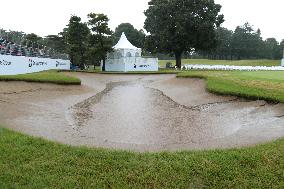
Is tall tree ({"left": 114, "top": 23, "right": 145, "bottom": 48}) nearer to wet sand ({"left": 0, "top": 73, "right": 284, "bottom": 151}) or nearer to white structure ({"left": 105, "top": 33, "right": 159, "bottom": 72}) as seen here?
white structure ({"left": 105, "top": 33, "right": 159, "bottom": 72})

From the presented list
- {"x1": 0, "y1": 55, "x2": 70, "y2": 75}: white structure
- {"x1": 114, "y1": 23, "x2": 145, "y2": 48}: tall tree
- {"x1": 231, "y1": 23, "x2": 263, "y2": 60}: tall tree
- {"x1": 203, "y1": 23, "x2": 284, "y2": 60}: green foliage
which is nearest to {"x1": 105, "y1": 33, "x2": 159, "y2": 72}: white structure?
{"x1": 0, "y1": 55, "x2": 70, "y2": 75}: white structure

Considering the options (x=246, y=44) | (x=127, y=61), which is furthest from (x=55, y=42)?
(x=246, y=44)

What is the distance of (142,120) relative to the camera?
40.0 ft

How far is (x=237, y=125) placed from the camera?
11109 mm

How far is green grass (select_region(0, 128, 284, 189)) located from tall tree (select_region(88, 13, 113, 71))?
39159 millimetres

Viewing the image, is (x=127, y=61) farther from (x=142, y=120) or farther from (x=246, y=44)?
(x=246, y=44)

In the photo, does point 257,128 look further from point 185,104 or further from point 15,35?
point 15,35

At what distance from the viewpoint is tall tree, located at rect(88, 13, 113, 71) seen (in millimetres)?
45812

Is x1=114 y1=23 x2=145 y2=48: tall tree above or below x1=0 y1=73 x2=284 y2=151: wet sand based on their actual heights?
above

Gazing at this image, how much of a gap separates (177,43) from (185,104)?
42.1 meters

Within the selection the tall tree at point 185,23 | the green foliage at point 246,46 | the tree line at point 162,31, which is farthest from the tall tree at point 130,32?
the tall tree at point 185,23

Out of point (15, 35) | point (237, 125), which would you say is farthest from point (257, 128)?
point (15, 35)

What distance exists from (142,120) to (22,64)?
693 inches

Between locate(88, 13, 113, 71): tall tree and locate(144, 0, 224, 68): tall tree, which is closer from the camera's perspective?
locate(88, 13, 113, 71): tall tree
